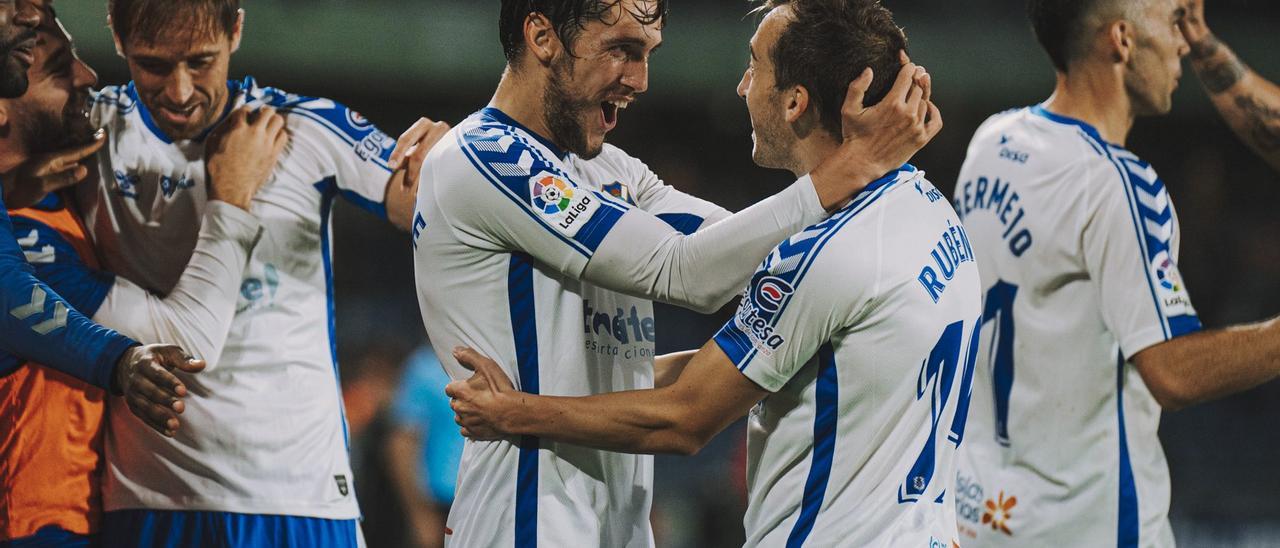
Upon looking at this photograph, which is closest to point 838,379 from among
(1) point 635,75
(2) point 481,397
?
(2) point 481,397

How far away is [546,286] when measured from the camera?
2922 mm

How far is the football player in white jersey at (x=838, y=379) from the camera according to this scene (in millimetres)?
2605

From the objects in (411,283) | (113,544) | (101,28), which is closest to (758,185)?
(411,283)

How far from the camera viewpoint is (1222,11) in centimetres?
1379

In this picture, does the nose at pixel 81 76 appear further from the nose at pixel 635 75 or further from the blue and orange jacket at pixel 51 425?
the nose at pixel 635 75

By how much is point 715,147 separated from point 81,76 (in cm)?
1129

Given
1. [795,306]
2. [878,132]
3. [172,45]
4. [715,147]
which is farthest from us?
[715,147]

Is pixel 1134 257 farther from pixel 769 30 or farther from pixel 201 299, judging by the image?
Result: pixel 201 299

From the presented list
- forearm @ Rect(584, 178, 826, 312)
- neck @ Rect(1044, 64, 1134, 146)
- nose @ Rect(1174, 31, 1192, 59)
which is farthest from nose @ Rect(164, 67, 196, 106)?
nose @ Rect(1174, 31, 1192, 59)

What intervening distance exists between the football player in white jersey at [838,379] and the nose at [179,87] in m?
1.34

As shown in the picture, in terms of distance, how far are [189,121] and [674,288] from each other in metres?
1.69

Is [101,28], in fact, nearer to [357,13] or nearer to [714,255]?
[357,13]

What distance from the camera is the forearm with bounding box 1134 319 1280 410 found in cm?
351

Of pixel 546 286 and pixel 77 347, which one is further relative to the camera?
pixel 77 347
